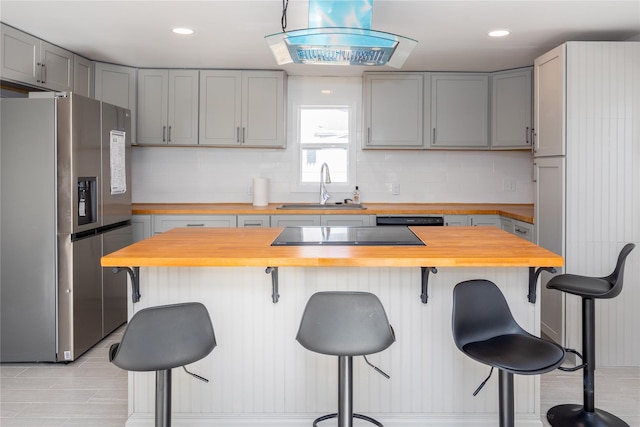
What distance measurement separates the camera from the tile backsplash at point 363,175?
5316 mm

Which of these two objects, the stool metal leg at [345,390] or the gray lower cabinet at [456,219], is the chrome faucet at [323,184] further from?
the stool metal leg at [345,390]

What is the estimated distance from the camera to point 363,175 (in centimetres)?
536

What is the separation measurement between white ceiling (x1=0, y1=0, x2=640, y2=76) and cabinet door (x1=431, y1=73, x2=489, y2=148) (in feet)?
1.07

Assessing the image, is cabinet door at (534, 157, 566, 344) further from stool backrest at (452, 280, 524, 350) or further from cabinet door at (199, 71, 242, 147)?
cabinet door at (199, 71, 242, 147)

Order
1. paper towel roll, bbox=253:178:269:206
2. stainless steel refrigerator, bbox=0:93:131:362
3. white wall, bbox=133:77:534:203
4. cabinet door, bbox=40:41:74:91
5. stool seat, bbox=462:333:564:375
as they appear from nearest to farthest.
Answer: stool seat, bbox=462:333:564:375, stainless steel refrigerator, bbox=0:93:131:362, cabinet door, bbox=40:41:74:91, paper towel roll, bbox=253:178:269:206, white wall, bbox=133:77:534:203

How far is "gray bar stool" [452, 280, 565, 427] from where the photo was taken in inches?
73.6

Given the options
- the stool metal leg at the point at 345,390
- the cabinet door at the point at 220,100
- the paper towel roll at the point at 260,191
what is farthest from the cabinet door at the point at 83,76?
the stool metal leg at the point at 345,390

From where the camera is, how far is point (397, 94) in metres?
4.94

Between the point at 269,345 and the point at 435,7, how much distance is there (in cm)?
226

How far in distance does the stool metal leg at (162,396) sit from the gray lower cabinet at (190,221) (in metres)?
2.74

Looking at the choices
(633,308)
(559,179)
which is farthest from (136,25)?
(633,308)

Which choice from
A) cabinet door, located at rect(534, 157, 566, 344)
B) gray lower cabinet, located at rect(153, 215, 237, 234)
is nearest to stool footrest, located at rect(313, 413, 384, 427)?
cabinet door, located at rect(534, 157, 566, 344)

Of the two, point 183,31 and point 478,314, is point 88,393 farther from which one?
point 183,31

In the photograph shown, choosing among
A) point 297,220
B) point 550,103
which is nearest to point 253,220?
point 297,220
